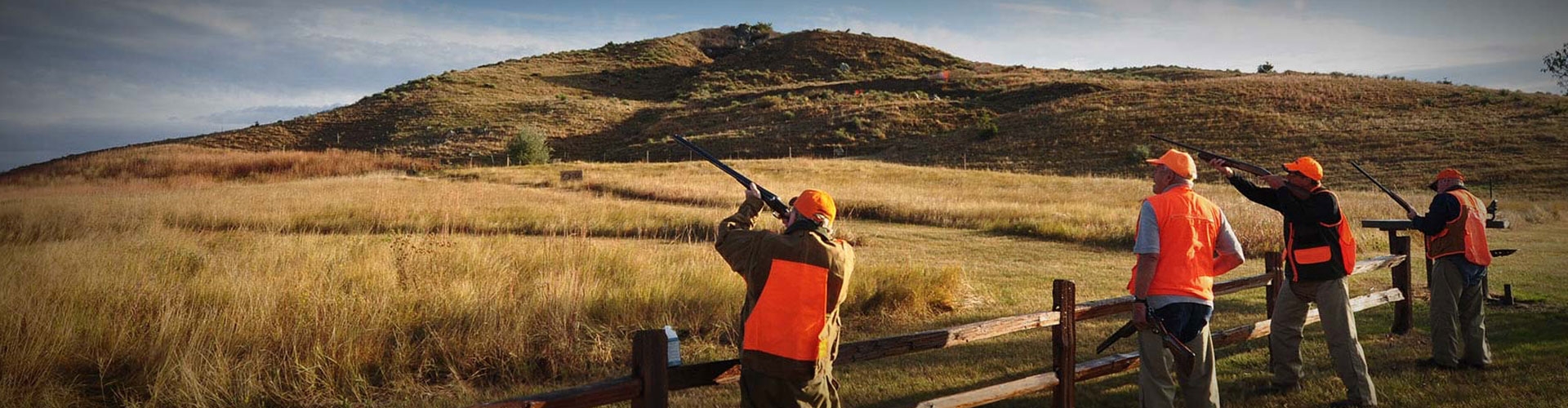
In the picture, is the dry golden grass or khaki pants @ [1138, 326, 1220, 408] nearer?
khaki pants @ [1138, 326, 1220, 408]

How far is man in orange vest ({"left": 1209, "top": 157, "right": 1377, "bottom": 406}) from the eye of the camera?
6.34 meters

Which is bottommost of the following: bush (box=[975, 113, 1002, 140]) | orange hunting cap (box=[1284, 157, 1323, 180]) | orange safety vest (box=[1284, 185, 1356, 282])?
orange safety vest (box=[1284, 185, 1356, 282])

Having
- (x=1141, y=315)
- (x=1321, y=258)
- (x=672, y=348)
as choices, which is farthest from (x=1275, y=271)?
(x=672, y=348)

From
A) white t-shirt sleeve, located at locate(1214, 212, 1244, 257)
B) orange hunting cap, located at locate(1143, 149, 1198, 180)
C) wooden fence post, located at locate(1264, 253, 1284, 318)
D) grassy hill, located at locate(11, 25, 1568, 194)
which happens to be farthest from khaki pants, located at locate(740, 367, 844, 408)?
grassy hill, located at locate(11, 25, 1568, 194)

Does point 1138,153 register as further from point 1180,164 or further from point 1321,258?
point 1180,164

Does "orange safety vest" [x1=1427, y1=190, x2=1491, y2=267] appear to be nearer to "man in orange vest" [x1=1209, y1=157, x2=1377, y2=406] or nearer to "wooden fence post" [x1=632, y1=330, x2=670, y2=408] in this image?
"man in orange vest" [x1=1209, y1=157, x2=1377, y2=406]

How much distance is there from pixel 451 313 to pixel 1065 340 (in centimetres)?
580

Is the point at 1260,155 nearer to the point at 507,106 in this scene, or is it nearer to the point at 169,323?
the point at 169,323

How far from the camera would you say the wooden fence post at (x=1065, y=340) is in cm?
583

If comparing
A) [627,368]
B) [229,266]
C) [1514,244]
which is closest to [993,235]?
[1514,244]

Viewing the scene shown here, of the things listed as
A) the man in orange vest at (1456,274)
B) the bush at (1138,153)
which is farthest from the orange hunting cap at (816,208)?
the bush at (1138,153)

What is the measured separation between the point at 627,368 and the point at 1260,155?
157ft

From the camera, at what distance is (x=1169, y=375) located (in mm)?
5578

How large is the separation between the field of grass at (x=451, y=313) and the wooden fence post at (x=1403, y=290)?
196mm
